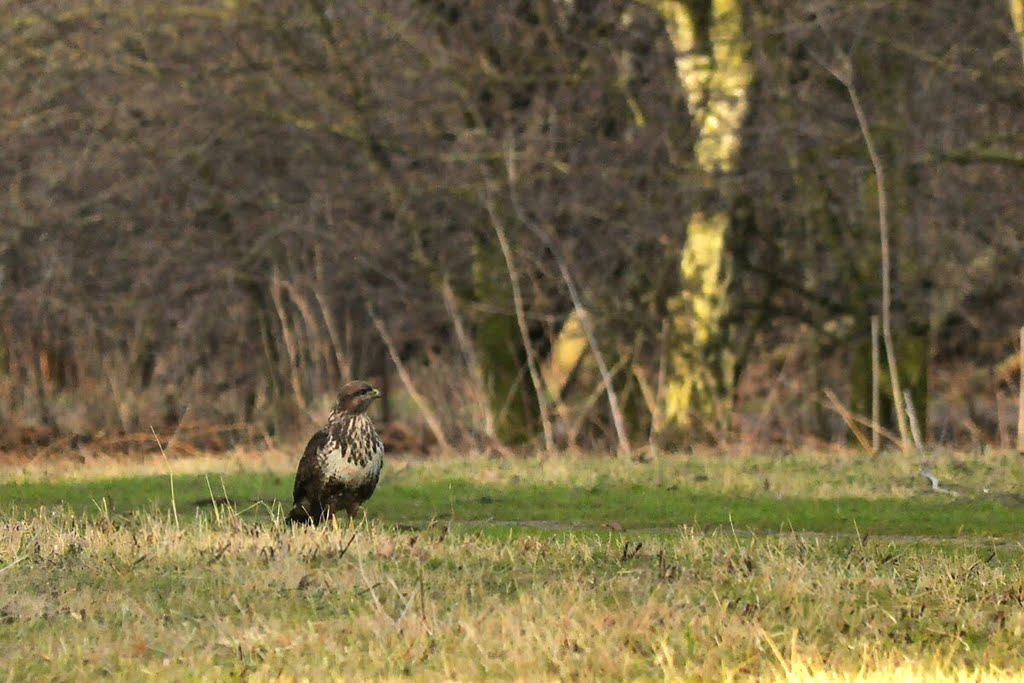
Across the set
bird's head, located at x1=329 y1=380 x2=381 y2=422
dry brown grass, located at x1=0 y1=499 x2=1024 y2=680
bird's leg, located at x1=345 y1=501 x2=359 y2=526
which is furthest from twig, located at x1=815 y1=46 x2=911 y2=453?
dry brown grass, located at x1=0 y1=499 x2=1024 y2=680

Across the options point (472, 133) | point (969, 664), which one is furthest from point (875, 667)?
point (472, 133)

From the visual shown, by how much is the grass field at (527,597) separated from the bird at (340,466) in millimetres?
584

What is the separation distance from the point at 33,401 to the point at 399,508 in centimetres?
1005

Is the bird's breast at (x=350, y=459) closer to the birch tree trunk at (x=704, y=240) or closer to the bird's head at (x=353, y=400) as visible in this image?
the bird's head at (x=353, y=400)

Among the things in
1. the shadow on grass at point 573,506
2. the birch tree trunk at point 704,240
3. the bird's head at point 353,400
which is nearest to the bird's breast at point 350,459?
the bird's head at point 353,400

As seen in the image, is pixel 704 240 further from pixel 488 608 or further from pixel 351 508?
pixel 488 608

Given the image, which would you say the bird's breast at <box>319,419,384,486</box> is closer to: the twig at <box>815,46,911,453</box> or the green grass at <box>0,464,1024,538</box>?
the green grass at <box>0,464,1024,538</box>

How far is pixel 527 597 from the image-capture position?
7.62 meters

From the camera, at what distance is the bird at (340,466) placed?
1132cm

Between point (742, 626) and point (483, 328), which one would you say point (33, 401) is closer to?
point (483, 328)

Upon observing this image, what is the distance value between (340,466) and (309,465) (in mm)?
202

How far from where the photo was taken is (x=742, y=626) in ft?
23.1

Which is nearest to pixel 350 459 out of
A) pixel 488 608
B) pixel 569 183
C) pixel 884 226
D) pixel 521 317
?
A: pixel 488 608

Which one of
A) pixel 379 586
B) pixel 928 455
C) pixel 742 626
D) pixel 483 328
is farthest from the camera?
pixel 483 328
